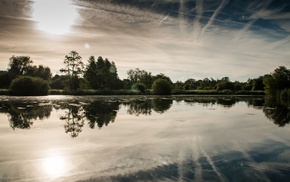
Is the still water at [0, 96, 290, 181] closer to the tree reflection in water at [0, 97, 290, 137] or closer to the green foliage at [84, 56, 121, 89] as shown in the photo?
the tree reflection in water at [0, 97, 290, 137]

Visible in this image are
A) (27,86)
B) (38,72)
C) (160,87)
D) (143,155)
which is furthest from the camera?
(38,72)

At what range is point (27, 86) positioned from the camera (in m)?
64.6

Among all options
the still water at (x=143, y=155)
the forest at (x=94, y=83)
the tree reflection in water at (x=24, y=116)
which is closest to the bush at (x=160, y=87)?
the forest at (x=94, y=83)

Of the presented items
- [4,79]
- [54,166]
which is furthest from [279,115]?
[4,79]

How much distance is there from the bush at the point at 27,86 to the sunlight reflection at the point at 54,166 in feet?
202

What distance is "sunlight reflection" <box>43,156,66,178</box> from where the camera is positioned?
269 inches

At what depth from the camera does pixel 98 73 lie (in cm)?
8456

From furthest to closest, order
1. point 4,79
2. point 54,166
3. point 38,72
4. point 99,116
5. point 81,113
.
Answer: point 38,72 < point 4,79 < point 81,113 < point 99,116 < point 54,166

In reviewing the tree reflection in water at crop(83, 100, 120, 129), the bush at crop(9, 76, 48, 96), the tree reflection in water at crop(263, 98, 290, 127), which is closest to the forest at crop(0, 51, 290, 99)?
the bush at crop(9, 76, 48, 96)

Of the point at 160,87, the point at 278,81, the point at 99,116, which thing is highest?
the point at 278,81

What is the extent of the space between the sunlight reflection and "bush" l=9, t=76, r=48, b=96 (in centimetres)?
6155

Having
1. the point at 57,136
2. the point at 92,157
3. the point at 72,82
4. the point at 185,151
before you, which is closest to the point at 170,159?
the point at 185,151

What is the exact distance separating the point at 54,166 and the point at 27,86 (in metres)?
64.0

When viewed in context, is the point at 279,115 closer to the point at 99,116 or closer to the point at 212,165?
the point at 99,116
